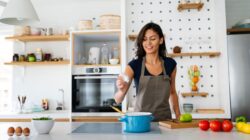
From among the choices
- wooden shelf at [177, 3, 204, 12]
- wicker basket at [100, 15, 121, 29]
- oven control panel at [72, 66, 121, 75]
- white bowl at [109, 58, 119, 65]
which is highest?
wooden shelf at [177, 3, 204, 12]

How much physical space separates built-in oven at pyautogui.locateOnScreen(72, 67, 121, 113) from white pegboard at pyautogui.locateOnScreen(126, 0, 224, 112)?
36cm

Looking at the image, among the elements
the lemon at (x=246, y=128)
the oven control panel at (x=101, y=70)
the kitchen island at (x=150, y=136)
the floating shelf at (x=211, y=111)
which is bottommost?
the floating shelf at (x=211, y=111)

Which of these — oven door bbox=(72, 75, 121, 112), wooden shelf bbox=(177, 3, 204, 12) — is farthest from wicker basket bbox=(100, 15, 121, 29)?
wooden shelf bbox=(177, 3, 204, 12)

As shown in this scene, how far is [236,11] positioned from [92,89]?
8.21 ft

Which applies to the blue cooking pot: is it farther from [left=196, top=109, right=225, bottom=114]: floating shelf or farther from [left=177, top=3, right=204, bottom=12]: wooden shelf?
[left=177, top=3, right=204, bottom=12]: wooden shelf

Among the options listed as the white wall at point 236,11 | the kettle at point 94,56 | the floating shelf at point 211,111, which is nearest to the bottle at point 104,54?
the kettle at point 94,56

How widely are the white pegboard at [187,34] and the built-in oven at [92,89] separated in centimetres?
36

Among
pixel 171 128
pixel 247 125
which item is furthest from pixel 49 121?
pixel 247 125

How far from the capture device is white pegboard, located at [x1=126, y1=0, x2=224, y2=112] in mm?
3250

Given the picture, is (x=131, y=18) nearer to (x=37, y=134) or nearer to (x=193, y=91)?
(x=193, y=91)

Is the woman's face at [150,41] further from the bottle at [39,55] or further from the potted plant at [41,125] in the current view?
the bottle at [39,55]

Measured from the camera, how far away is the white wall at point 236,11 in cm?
371

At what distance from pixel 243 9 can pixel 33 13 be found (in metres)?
3.22

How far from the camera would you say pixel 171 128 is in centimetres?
133
